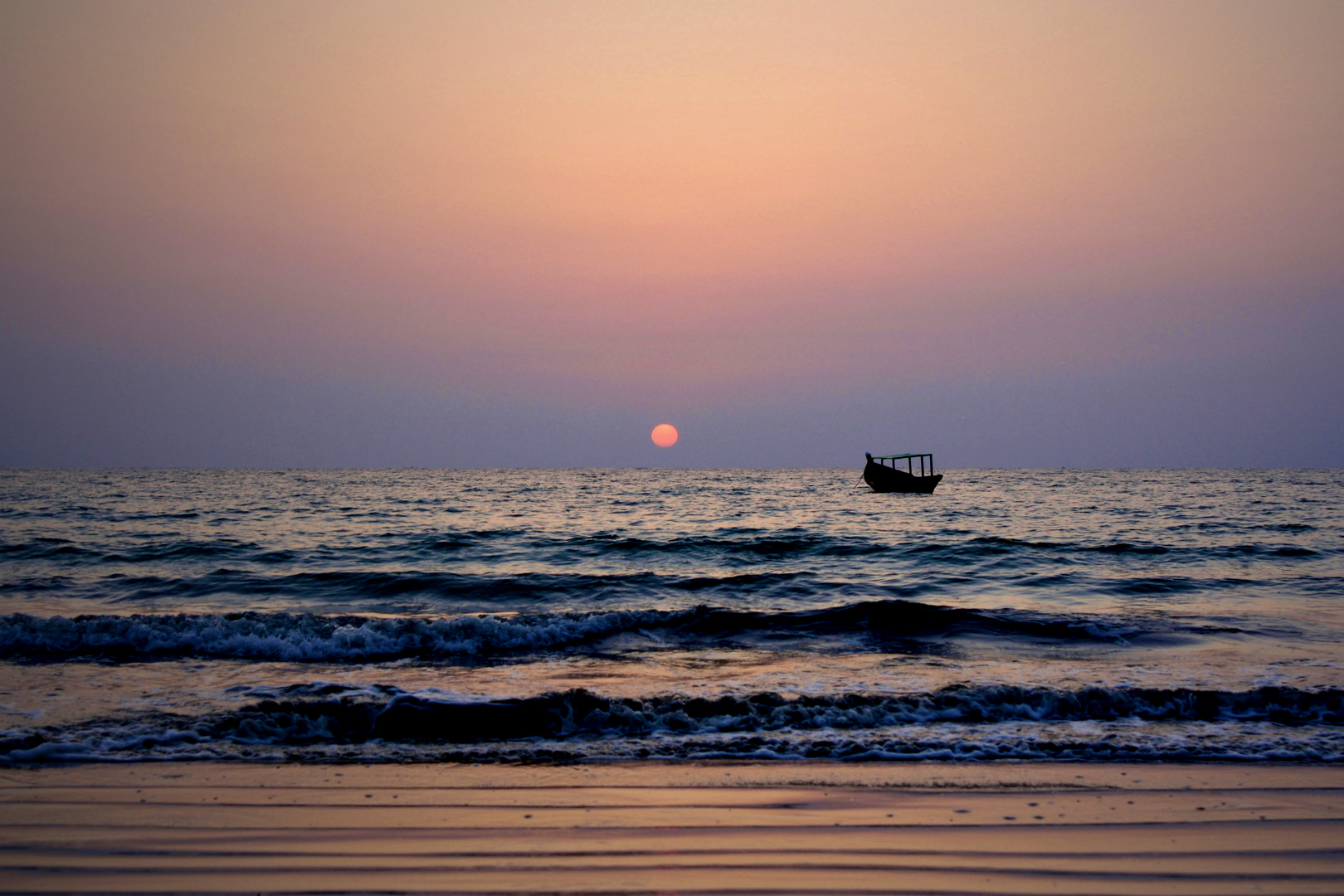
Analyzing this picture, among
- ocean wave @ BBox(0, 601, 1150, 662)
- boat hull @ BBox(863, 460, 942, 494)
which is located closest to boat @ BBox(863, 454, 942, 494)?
boat hull @ BBox(863, 460, 942, 494)

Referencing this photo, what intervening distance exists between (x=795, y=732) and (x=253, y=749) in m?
5.18

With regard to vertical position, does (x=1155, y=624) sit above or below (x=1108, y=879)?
below

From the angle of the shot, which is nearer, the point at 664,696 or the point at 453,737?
the point at 453,737

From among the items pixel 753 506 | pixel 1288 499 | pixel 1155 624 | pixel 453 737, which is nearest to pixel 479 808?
pixel 453 737

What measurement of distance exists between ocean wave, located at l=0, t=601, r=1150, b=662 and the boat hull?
4857 cm

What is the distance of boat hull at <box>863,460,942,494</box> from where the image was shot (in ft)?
207

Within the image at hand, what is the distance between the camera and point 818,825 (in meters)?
5.28

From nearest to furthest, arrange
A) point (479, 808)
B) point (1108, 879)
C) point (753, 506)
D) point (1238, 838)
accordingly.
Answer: point (1108, 879) < point (1238, 838) < point (479, 808) < point (753, 506)

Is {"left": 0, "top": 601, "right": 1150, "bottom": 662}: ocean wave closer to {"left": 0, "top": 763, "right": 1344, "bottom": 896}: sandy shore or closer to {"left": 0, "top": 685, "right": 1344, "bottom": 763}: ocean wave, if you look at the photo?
{"left": 0, "top": 685, "right": 1344, "bottom": 763}: ocean wave

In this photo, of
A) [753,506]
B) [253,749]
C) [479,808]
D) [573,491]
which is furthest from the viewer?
[573,491]

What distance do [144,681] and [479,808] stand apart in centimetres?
695

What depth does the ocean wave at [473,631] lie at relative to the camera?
12.4m

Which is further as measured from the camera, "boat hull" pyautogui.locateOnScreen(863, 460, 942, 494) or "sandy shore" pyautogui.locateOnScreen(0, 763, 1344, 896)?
"boat hull" pyautogui.locateOnScreen(863, 460, 942, 494)

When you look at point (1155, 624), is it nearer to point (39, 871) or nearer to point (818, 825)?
point (818, 825)
